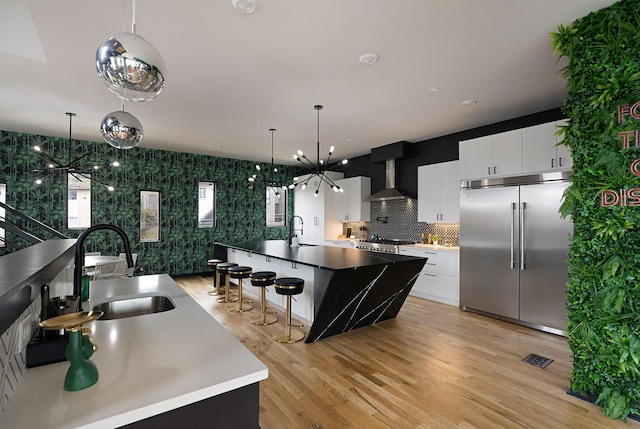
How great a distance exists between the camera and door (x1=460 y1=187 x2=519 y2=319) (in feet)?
13.9

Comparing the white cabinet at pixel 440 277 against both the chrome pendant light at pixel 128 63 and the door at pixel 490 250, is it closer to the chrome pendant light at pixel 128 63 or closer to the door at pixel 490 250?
the door at pixel 490 250

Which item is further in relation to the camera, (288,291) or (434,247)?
(434,247)

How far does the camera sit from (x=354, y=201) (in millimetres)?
7473

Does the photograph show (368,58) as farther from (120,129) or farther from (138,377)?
(138,377)

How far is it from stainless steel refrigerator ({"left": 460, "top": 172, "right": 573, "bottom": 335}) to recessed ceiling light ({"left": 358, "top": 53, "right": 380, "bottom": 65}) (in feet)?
8.67

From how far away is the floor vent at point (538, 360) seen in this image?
305cm

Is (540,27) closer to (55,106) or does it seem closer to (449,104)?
(449,104)

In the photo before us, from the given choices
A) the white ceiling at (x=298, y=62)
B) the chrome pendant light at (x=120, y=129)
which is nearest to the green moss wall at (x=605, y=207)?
the white ceiling at (x=298, y=62)

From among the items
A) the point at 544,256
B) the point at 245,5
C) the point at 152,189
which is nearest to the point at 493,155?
the point at 544,256

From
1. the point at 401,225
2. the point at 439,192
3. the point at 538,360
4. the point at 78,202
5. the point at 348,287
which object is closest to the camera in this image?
the point at 538,360

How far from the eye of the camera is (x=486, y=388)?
260 cm

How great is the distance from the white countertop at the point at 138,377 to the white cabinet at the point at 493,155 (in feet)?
14.4

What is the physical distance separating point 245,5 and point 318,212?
5.95 m

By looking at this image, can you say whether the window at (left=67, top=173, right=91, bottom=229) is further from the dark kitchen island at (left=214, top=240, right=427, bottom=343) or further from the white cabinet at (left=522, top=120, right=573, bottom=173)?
the white cabinet at (left=522, top=120, right=573, bottom=173)
